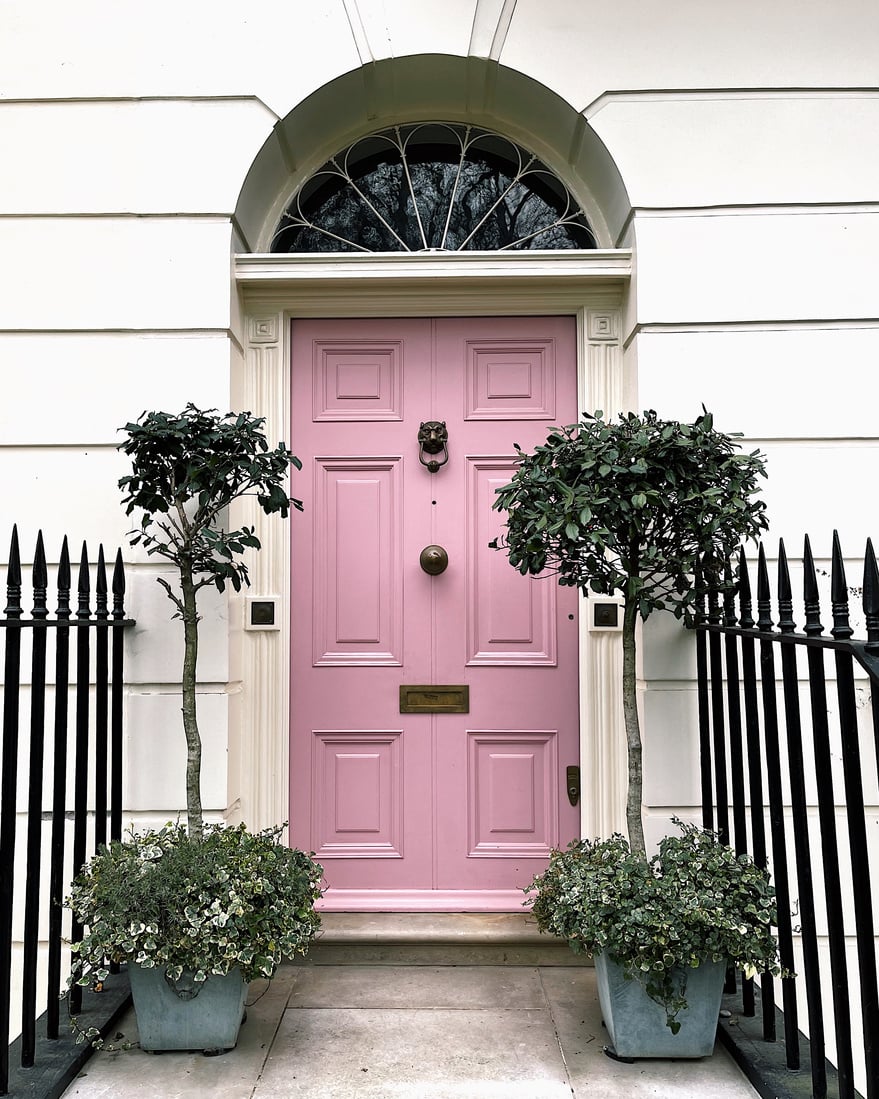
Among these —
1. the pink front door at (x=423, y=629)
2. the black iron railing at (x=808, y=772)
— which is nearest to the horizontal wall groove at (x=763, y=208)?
the pink front door at (x=423, y=629)

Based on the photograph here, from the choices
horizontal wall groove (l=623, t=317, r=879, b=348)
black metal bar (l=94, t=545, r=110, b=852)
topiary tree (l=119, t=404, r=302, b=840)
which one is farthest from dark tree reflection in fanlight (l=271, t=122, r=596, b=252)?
black metal bar (l=94, t=545, r=110, b=852)

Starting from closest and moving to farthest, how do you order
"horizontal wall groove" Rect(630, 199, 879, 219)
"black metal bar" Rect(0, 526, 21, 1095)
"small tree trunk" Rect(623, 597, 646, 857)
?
"black metal bar" Rect(0, 526, 21, 1095), "small tree trunk" Rect(623, 597, 646, 857), "horizontal wall groove" Rect(630, 199, 879, 219)

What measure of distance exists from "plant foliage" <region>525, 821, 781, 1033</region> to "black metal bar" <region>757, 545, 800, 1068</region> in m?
0.04

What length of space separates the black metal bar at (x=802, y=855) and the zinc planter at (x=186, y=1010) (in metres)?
1.76

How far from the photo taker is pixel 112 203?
151 inches

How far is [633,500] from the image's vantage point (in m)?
2.87

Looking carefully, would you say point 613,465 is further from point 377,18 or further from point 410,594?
point 377,18

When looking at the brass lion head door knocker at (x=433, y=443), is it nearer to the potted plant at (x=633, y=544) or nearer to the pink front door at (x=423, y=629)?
the pink front door at (x=423, y=629)

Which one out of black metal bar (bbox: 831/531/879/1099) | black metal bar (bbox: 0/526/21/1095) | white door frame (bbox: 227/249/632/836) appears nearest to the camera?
black metal bar (bbox: 831/531/879/1099)

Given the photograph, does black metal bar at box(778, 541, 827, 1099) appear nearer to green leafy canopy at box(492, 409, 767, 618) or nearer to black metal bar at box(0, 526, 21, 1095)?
green leafy canopy at box(492, 409, 767, 618)

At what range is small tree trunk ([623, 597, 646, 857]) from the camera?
122 inches

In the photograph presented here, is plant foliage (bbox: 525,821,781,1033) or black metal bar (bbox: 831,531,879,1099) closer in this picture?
black metal bar (bbox: 831,531,879,1099)

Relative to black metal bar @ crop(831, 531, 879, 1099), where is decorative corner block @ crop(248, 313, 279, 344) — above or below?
above

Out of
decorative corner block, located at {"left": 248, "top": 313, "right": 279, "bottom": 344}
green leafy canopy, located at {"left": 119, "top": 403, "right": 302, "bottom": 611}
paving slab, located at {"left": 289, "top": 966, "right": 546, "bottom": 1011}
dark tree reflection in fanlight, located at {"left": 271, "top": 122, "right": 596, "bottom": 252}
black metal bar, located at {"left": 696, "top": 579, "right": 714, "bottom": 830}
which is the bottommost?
paving slab, located at {"left": 289, "top": 966, "right": 546, "bottom": 1011}
